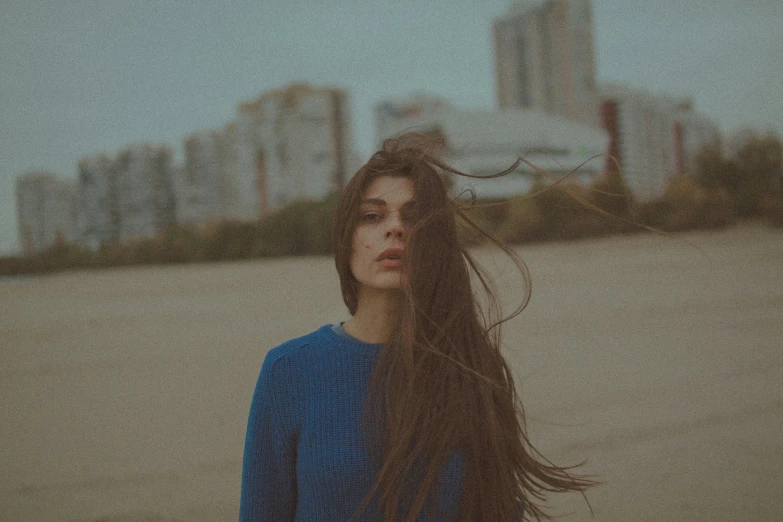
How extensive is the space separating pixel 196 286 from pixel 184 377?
41.8ft

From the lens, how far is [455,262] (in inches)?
53.6

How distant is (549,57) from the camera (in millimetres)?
63312

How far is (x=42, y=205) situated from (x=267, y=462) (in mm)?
60305

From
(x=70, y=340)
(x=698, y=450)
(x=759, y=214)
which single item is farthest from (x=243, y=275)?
(x=698, y=450)

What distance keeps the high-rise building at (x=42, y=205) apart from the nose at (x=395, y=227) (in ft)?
185

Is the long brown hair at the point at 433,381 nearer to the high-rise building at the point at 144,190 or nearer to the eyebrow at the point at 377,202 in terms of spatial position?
the eyebrow at the point at 377,202

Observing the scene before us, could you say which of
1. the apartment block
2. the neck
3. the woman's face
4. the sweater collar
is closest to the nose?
the woman's face

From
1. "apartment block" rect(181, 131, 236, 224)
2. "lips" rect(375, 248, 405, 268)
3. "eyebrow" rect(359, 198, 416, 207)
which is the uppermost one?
"apartment block" rect(181, 131, 236, 224)

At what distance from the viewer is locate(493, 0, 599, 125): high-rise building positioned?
206 feet

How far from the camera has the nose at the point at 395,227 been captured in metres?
1.35

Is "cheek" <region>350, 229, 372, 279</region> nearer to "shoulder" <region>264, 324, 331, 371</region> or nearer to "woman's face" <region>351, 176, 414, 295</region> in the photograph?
"woman's face" <region>351, 176, 414, 295</region>

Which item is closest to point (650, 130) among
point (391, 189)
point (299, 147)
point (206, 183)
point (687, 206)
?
point (299, 147)

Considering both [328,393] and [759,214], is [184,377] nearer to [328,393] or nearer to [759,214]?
[328,393]

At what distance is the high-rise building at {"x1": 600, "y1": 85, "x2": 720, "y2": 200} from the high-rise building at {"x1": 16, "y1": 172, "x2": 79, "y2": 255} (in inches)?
2105
